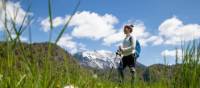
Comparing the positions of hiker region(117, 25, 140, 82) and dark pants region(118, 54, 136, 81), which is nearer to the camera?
hiker region(117, 25, 140, 82)

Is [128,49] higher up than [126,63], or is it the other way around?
[128,49]

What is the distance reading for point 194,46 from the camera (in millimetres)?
3492

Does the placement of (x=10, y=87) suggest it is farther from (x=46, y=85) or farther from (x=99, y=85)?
(x=99, y=85)

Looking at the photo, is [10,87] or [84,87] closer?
[10,87]

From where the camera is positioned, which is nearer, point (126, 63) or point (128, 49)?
point (128, 49)

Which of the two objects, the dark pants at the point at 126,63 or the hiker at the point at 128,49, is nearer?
the hiker at the point at 128,49

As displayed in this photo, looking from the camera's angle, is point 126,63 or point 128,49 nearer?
point 128,49

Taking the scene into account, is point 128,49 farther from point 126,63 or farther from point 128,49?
point 126,63

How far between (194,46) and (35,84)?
5.93ft

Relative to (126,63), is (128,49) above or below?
above

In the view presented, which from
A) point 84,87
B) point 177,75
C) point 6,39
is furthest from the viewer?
point 177,75

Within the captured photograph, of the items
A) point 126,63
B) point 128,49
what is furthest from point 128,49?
point 126,63

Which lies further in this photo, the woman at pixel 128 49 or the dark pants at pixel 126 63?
the dark pants at pixel 126 63

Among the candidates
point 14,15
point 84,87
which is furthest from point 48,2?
point 84,87
